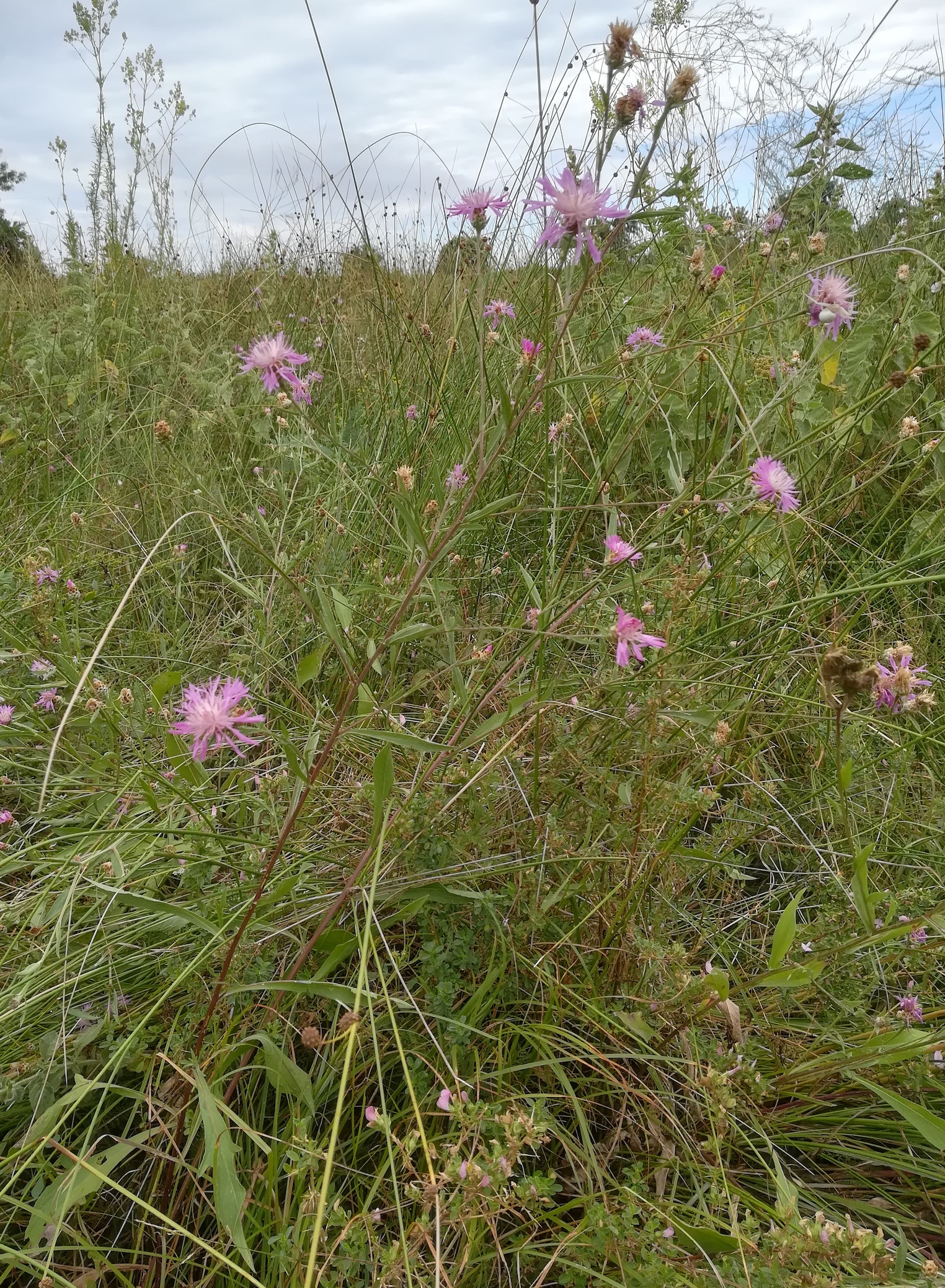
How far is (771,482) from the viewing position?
105cm

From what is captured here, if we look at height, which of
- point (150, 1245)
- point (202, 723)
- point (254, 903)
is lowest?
point (150, 1245)

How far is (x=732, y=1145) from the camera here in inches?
34.8

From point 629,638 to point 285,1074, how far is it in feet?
1.91

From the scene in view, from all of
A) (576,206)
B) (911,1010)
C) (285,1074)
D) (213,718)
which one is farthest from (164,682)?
(911,1010)

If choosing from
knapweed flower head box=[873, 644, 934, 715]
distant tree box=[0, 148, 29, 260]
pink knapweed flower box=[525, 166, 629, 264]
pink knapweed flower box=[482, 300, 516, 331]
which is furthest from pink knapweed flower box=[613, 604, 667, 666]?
distant tree box=[0, 148, 29, 260]

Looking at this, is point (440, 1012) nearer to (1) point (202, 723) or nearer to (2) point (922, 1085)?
(1) point (202, 723)

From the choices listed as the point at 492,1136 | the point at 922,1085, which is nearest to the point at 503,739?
the point at 492,1136

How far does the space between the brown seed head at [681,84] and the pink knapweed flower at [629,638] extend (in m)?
0.53

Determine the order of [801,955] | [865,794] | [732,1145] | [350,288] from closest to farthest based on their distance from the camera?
[732,1145] → [801,955] → [865,794] → [350,288]

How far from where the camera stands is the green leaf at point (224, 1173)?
0.64m

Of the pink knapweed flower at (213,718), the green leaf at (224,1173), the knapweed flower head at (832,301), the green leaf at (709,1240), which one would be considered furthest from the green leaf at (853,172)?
the green leaf at (224,1173)

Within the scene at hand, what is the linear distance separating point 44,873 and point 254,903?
0.54 m

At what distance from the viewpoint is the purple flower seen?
1312 mm

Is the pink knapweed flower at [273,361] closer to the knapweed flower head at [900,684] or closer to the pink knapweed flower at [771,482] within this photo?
the pink knapweed flower at [771,482]
